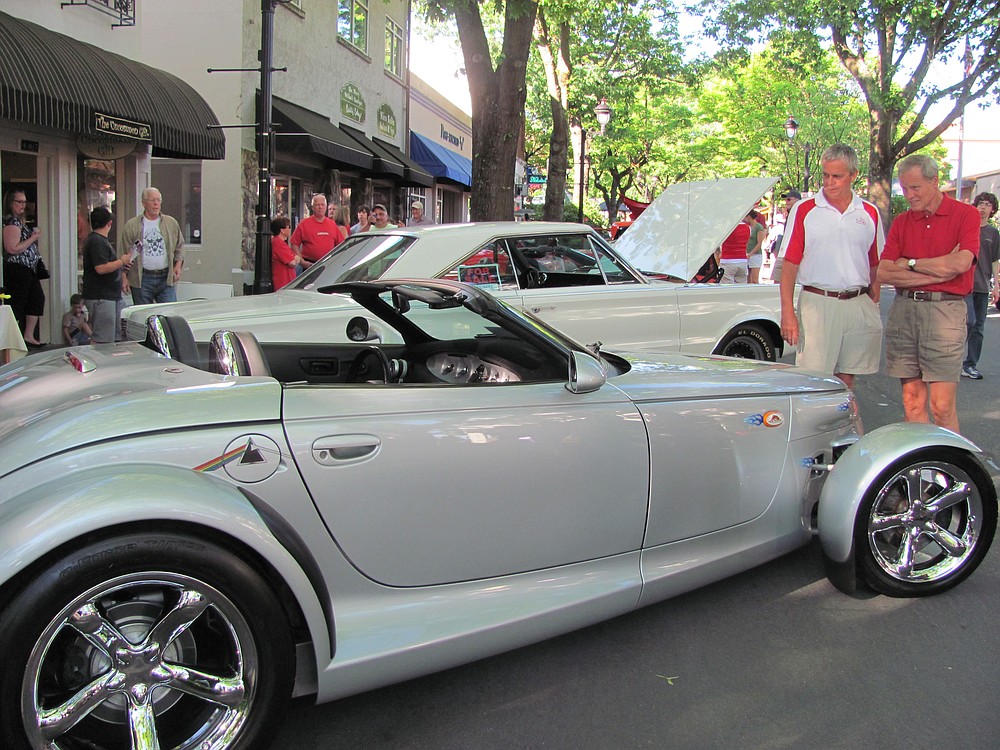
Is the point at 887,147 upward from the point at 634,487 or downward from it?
upward

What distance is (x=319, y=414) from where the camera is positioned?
2576 millimetres

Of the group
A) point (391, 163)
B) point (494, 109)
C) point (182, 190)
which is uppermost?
point (391, 163)

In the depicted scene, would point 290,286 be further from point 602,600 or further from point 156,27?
point 156,27

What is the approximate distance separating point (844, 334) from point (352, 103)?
17.3 meters

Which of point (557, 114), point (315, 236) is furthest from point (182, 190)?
point (557, 114)

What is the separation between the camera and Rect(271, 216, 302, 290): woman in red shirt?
10.2 meters

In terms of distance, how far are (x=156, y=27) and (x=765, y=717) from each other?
54.0ft

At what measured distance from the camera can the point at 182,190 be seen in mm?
16156

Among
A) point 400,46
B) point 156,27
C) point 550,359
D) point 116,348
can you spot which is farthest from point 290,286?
point 400,46

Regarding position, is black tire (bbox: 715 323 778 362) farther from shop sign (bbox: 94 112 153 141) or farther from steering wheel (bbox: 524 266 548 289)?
shop sign (bbox: 94 112 153 141)

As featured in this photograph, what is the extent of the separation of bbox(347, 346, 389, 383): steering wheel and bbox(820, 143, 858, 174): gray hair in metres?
2.76

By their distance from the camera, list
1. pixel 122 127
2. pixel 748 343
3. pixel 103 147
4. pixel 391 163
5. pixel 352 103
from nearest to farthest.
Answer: pixel 748 343 → pixel 122 127 → pixel 103 147 → pixel 352 103 → pixel 391 163

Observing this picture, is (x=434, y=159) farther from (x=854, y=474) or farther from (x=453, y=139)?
(x=854, y=474)

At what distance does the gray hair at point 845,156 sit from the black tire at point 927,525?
192 centimetres
